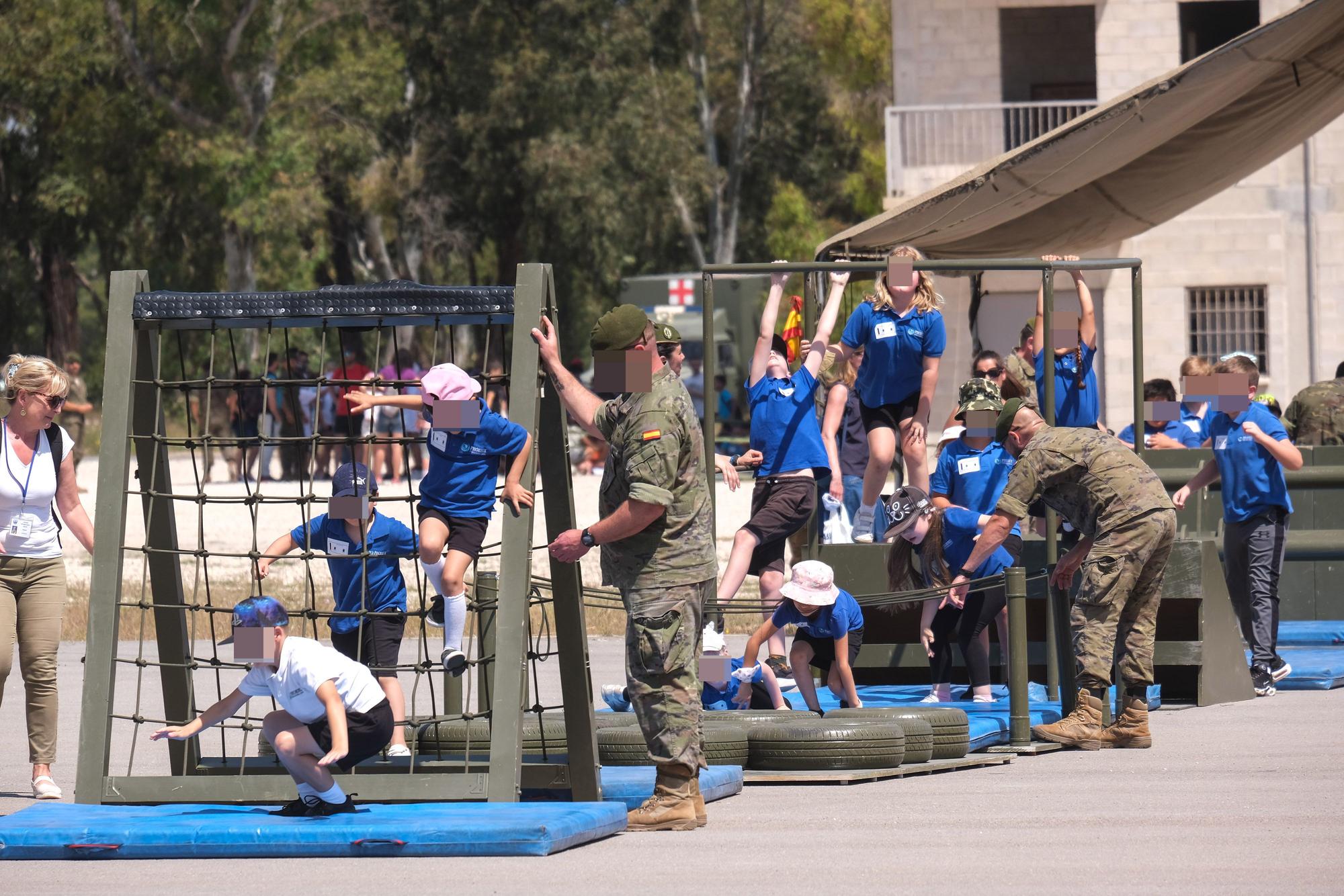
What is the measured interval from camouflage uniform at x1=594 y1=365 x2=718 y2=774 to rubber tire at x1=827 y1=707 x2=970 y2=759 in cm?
208

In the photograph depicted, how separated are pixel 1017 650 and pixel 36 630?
4.74 metres

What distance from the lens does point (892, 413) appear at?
39.9ft

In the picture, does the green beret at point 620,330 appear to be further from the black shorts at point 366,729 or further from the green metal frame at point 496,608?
the black shorts at point 366,729

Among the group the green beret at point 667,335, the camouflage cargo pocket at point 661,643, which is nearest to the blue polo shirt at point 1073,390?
the green beret at point 667,335

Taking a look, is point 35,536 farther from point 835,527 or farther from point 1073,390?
point 835,527

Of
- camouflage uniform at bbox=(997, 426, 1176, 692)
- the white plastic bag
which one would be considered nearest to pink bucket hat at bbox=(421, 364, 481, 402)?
camouflage uniform at bbox=(997, 426, 1176, 692)

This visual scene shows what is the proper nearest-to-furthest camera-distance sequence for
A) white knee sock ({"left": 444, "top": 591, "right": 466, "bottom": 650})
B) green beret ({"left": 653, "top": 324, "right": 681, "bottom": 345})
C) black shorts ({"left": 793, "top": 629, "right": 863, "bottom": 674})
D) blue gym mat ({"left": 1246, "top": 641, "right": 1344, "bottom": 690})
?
1. white knee sock ({"left": 444, "top": 591, "right": 466, "bottom": 650})
2. green beret ({"left": 653, "top": 324, "right": 681, "bottom": 345})
3. black shorts ({"left": 793, "top": 629, "right": 863, "bottom": 674})
4. blue gym mat ({"left": 1246, "top": 641, "right": 1344, "bottom": 690})

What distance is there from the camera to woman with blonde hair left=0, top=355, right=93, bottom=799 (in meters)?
8.60

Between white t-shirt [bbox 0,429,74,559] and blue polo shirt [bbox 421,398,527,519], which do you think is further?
blue polo shirt [bbox 421,398,527,519]

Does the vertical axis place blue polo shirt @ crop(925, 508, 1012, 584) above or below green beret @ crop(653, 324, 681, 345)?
below

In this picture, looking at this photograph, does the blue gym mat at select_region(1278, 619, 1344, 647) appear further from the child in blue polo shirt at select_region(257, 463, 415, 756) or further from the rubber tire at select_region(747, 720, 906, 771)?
the child in blue polo shirt at select_region(257, 463, 415, 756)

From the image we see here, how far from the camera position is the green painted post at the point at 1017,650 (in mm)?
9852

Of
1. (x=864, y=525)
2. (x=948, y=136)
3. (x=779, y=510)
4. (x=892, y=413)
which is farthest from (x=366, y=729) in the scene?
(x=948, y=136)

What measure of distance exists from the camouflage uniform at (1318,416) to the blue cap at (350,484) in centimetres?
943
